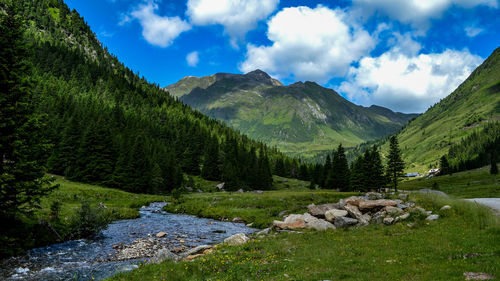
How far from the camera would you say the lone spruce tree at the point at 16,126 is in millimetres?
19594

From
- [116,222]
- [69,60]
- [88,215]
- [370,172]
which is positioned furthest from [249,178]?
[69,60]

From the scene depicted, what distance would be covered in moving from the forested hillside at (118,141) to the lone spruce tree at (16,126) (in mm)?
1120

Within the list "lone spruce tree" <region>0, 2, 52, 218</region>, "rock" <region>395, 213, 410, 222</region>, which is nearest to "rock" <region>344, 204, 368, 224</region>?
"rock" <region>395, 213, 410, 222</region>

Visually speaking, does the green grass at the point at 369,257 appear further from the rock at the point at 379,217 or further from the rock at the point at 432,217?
the rock at the point at 379,217

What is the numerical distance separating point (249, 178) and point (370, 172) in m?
52.4

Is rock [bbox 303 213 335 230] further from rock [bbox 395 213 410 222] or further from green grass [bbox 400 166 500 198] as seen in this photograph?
green grass [bbox 400 166 500 198]

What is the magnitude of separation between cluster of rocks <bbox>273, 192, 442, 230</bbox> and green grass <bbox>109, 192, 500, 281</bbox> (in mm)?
4307

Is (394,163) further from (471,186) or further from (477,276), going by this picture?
(477,276)

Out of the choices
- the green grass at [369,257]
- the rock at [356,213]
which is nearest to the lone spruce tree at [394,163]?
the rock at [356,213]

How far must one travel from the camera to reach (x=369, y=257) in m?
15.6

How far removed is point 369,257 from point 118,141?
258 ft

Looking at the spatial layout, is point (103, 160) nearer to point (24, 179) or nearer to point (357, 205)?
point (24, 179)

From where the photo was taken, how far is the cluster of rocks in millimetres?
27138

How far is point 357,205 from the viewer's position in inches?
1367
